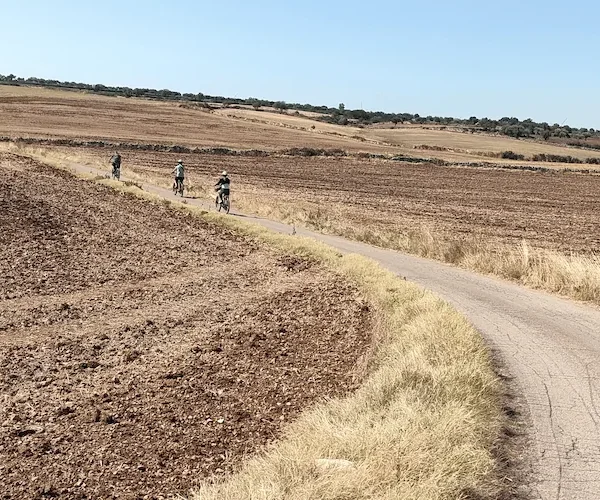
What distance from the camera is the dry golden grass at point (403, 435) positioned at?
5.50 metres

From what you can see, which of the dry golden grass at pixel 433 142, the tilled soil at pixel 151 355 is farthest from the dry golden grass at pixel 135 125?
the tilled soil at pixel 151 355

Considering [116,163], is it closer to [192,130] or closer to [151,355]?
[151,355]

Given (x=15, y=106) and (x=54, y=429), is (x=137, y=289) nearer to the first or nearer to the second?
(x=54, y=429)

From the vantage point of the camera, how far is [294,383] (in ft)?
32.7

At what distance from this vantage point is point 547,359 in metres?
9.59

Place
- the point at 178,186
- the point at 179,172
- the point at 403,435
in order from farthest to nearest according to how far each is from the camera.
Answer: the point at 178,186 → the point at 179,172 → the point at 403,435

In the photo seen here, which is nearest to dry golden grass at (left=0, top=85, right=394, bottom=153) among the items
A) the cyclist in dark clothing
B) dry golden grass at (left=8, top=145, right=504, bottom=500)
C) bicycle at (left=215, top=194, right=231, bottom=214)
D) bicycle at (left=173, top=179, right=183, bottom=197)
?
bicycle at (left=173, top=179, right=183, bottom=197)

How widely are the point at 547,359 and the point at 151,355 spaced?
6.03 metres

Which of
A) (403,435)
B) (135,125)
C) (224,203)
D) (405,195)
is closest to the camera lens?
(403,435)

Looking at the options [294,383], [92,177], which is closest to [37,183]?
[92,177]

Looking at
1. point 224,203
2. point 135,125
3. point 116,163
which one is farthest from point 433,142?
point 224,203

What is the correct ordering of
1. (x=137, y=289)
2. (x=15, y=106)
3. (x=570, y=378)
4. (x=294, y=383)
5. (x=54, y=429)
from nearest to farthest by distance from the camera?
(x=54, y=429), (x=570, y=378), (x=294, y=383), (x=137, y=289), (x=15, y=106)

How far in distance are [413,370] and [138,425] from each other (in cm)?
340

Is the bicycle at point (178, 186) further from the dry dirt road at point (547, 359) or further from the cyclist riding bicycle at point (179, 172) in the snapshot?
the dry dirt road at point (547, 359)
